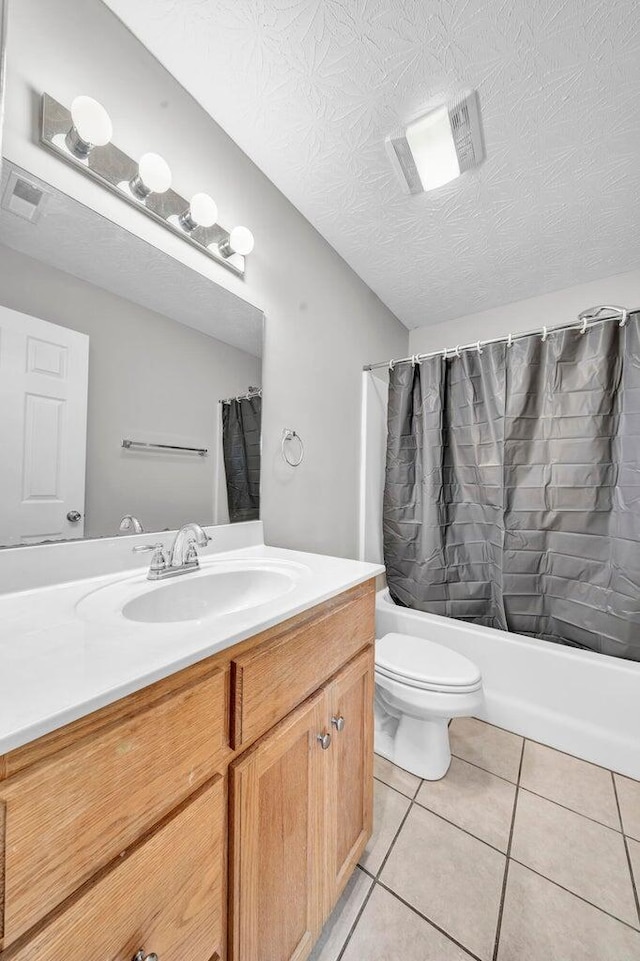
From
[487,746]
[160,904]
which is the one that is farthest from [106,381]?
[487,746]

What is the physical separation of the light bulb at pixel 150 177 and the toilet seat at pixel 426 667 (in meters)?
1.71

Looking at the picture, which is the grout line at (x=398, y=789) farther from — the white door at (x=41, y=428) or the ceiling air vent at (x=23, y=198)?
the ceiling air vent at (x=23, y=198)

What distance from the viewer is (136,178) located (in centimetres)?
102

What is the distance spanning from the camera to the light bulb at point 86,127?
89 centimetres

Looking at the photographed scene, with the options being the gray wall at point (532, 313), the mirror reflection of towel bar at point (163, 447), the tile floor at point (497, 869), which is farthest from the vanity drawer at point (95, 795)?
the gray wall at point (532, 313)

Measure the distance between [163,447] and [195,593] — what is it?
45cm

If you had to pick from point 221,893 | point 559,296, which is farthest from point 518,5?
point 221,893

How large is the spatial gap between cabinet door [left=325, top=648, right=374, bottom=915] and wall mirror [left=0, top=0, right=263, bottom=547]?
666 millimetres

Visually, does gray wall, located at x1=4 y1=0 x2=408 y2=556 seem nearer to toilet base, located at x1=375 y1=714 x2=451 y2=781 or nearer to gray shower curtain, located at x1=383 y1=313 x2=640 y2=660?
gray shower curtain, located at x1=383 y1=313 x2=640 y2=660

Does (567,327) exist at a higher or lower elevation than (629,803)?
higher

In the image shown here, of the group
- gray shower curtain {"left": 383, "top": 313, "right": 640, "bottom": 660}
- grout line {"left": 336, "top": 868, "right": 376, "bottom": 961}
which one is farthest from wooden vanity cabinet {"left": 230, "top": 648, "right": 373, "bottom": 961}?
gray shower curtain {"left": 383, "top": 313, "right": 640, "bottom": 660}

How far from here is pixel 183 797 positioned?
0.53 meters

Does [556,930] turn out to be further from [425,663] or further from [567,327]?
[567,327]

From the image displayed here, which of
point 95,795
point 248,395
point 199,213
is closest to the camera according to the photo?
point 95,795
